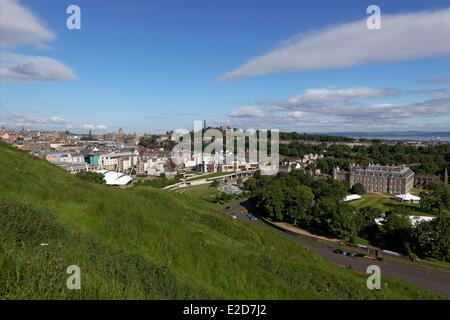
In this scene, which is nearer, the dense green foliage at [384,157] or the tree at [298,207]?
the tree at [298,207]
